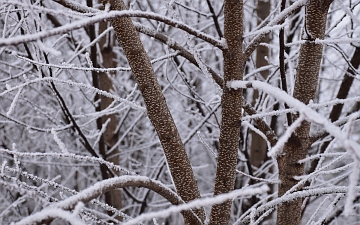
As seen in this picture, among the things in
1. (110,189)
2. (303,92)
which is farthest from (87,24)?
(303,92)

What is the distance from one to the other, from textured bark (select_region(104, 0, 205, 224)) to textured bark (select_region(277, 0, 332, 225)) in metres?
0.44

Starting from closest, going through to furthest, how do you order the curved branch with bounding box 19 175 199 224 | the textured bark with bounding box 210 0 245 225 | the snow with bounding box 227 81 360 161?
the snow with bounding box 227 81 360 161 < the curved branch with bounding box 19 175 199 224 < the textured bark with bounding box 210 0 245 225

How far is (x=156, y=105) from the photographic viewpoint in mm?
1460

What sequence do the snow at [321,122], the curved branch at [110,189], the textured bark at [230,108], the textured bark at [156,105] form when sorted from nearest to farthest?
the snow at [321,122], the curved branch at [110,189], the textured bark at [230,108], the textured bark at [156,105]

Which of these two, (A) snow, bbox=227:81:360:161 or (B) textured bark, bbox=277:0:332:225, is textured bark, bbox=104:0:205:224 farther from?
(A) snow, bbox=227:81:360:161

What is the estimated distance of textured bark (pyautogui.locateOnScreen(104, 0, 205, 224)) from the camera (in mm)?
1409

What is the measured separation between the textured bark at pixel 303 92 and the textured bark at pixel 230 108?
358 mm

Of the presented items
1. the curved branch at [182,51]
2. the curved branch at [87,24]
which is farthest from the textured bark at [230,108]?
the curved branch at [182,51]

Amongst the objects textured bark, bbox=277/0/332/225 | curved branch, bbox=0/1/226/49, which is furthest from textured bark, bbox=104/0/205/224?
textured bark, bbox=277/0/332/225

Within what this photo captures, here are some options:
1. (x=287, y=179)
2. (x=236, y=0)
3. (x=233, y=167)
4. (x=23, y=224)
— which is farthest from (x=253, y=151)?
(x=23, y=224)

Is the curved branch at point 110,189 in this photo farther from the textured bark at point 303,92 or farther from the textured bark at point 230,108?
the textured bark at point 303,92

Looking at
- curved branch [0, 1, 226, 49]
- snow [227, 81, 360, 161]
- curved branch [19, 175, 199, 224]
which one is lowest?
curved branch [19, 175, 199, 224]

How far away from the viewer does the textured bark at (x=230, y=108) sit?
126 centimetres

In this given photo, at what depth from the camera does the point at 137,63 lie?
1.43m
